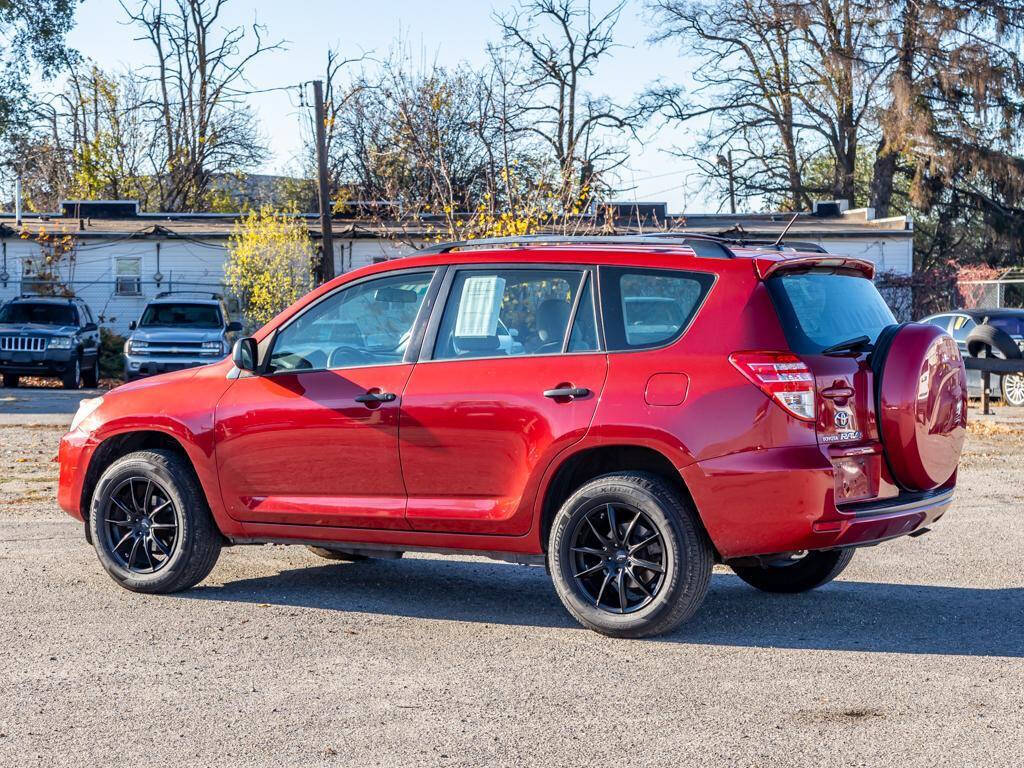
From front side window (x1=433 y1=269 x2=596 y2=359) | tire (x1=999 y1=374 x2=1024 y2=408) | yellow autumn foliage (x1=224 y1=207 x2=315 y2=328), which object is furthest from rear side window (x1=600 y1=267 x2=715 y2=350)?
yellow autumn foliage (x1=224 y1=207 x2=315 y2=328)

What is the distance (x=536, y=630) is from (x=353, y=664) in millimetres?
1044

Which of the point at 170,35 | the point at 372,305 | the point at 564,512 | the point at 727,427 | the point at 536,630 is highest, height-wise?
the point at 170,35

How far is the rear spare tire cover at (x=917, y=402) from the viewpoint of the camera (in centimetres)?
594

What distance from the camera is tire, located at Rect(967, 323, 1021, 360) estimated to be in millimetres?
19562

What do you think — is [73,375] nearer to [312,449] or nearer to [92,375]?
[92,375]

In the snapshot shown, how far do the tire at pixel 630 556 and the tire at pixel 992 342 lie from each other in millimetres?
15049

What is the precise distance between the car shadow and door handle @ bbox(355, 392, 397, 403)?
43.3 inches

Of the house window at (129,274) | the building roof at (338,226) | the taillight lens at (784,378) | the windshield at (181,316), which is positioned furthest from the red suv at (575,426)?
the house window at (129,274)

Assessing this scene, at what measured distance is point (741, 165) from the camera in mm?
49156

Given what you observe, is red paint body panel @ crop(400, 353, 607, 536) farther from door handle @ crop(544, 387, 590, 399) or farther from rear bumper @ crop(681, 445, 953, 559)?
rear bumper @ crop(681, 445, 953, 559)

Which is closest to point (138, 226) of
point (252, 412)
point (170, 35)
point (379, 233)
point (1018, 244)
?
point (379, 233)

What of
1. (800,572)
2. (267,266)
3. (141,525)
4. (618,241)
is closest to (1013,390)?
(800,572)

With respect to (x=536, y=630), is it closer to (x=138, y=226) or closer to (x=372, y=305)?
(x=372, y=305)

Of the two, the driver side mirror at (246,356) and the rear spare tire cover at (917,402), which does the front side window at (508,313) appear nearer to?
the driver side mirror at (246,356)
